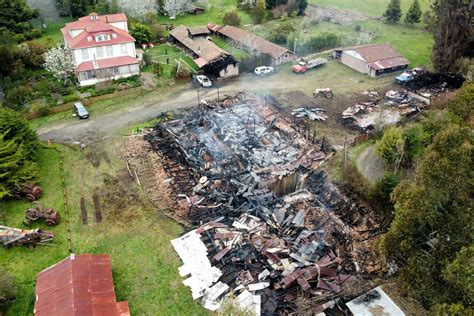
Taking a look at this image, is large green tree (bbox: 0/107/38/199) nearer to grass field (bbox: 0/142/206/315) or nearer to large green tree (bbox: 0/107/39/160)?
large green tree (bbox: 0/107/39/160)

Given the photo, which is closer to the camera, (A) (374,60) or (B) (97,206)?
(B) (97,206)

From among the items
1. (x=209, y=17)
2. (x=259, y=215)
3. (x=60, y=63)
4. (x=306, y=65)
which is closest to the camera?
(x=259, y=215)

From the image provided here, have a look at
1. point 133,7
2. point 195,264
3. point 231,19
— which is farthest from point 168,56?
point 195,264

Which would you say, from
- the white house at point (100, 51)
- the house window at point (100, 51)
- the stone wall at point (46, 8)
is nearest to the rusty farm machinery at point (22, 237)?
the white house at point (100, 51)

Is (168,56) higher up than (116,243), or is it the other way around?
(168,56)

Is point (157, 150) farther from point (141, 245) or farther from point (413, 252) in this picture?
point (413, 252)

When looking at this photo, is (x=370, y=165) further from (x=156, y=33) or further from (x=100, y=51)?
(x=156, y=33)

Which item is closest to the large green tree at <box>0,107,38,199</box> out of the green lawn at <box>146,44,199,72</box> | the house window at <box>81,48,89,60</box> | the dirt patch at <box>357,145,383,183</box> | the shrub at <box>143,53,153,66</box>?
the house window at <box>81,48,89,60</box>
